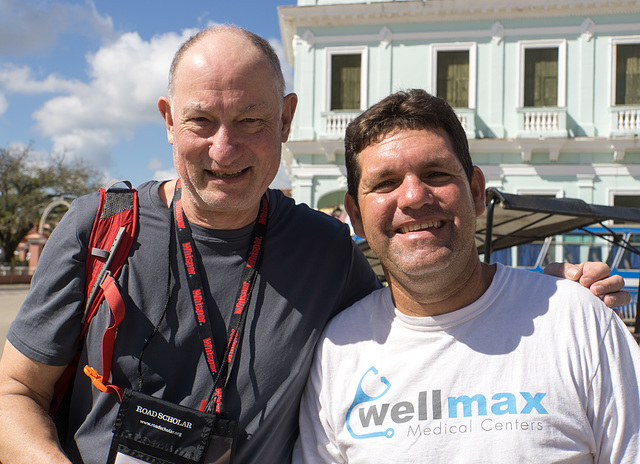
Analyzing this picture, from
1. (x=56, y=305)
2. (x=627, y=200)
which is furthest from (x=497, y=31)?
(x=56, y=305)

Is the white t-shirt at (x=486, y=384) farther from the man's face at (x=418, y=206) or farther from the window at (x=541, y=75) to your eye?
the window at (x=541, y=75)

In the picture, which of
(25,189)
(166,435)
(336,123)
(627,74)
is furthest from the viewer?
(25,189)

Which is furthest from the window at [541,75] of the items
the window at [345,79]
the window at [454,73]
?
the window at [345,79]

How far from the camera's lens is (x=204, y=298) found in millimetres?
1899

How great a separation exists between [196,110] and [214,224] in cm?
41

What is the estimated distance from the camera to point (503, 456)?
1.63 m

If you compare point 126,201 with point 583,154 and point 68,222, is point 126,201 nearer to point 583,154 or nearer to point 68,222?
point 68,222

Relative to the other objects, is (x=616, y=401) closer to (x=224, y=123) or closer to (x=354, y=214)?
(x=354, y=214)

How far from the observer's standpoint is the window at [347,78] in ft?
49.9

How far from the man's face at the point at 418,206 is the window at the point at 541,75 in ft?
45.6

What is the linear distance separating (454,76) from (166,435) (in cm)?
1470

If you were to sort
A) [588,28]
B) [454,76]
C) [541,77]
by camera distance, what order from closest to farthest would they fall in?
1. [588,28]
2. [541,77]
3. [454,76]

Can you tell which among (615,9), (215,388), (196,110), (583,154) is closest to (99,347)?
(215,388)

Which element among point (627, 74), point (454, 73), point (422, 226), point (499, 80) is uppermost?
point (454, 73)
